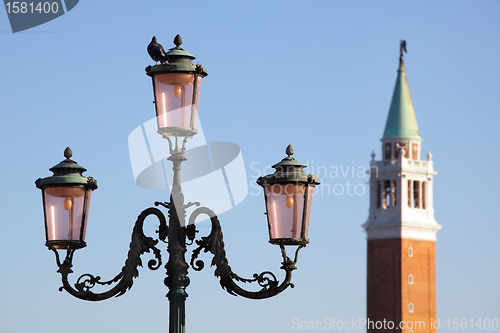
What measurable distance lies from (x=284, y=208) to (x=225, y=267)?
597 millimetres

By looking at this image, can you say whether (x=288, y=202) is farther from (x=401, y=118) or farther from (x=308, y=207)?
(x=401, y=118)

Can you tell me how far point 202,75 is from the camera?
866cm

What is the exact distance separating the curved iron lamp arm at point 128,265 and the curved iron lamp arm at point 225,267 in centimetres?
26

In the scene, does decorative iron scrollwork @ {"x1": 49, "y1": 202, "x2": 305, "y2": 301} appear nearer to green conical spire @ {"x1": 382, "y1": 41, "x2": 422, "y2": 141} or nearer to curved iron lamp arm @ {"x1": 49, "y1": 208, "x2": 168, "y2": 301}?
curved iron lamp arm @ {"x1": 49, "y1": 208, "x2": 168, "y2": 301}

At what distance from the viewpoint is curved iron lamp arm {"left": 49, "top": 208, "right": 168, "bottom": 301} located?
828 centimetres

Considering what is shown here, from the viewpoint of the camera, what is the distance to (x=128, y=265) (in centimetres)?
838

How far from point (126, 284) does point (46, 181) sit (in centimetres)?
96

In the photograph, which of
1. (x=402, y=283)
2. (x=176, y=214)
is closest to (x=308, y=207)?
(x=176, y=214)

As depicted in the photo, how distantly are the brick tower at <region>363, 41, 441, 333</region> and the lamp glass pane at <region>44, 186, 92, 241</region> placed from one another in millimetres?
59157

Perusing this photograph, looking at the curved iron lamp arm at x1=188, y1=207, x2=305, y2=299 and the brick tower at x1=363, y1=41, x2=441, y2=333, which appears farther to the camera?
the brick tower at x1=363, y1=41, x2=441, y2=333

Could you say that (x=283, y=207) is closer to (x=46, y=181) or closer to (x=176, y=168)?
(x=176, y=168)

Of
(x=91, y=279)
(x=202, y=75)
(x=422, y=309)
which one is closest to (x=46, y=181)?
(x=91, y=279)

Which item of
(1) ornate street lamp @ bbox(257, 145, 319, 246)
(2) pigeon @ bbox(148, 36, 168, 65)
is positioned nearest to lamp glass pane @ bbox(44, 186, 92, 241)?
(2) pigeon @ bbox(148, 36, 168, 65)

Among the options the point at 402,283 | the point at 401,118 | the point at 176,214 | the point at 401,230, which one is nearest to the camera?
the point at 176,214
